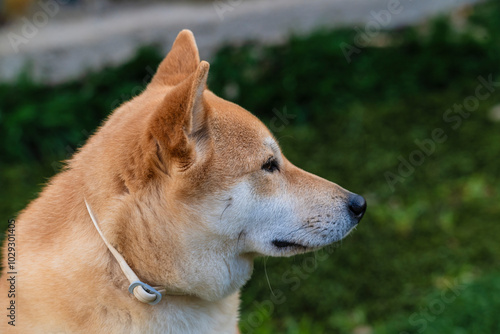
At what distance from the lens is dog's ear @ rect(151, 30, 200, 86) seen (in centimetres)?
282

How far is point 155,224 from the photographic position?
2285 mm

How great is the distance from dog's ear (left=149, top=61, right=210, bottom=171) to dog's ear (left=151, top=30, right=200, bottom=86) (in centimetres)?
57

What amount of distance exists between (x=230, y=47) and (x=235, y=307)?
3.83 m

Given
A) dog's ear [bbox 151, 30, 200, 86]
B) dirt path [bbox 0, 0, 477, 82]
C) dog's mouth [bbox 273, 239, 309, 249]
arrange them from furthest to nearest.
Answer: dirt path [bbox 0, 0, 477, 82], dog's ear [bbox 151, 30, 200, 86], dog's mouth [bbox 273, 239, 309, 249]

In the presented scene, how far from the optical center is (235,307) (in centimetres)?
271

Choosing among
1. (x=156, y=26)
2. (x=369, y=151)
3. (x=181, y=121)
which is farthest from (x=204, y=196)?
(x=156, y=26)

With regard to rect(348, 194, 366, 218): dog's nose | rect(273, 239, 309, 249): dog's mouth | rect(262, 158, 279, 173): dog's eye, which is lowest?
rect(348, 194, 366, 218): dog's nose

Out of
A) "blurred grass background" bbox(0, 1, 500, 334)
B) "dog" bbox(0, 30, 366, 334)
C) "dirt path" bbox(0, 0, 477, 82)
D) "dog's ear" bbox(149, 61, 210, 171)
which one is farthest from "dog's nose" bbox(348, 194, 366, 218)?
"dirt path" bbox(0, 0, 477, 82)

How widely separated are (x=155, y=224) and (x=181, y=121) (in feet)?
1.45

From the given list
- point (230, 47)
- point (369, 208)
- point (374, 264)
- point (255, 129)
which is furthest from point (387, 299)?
point (230, 47)

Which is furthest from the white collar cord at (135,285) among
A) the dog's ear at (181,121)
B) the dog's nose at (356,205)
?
the dog's nose at (356,205)

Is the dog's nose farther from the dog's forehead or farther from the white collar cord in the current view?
the white collar cord

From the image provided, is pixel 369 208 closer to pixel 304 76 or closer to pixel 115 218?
pixel 304 76

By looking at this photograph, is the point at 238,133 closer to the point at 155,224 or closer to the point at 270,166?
the point at 270,166
